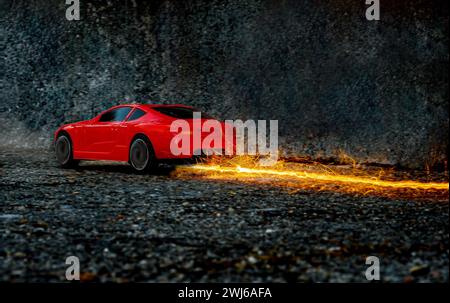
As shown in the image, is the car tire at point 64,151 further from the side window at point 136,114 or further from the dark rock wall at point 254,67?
the dark rock wall at point 254,67

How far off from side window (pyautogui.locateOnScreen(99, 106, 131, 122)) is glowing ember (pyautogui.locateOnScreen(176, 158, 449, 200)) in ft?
5.96

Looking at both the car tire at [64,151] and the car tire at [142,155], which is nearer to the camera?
the car tire at [142,155]

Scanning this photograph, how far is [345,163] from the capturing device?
1762cm

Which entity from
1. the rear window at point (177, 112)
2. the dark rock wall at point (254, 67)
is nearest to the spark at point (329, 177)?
the rear window at point (177, 112)

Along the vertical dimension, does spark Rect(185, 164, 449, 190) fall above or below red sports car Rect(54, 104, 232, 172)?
below

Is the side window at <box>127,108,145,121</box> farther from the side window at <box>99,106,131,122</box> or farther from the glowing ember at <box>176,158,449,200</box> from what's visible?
the glowing ember at <box>176,158,449,200</box>

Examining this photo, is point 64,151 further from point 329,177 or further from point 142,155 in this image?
point 329,177

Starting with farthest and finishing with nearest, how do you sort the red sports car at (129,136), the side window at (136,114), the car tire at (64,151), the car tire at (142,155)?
1. the car tire at (64,151)
2. the side window at (136,114)
3. the car tire at (142,155)
4. the red sports car at (129,136)

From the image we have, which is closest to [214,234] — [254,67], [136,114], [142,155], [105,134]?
[142,155]

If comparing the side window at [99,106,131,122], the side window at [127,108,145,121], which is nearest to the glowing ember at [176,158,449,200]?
the side window at [127,108,145,121]

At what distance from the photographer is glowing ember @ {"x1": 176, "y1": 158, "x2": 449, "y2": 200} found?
10.3 meters

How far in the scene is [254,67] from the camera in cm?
2341

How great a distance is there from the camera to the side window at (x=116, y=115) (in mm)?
13195

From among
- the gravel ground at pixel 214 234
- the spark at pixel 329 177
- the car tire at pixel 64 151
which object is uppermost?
the car tire at pixel 64 151
